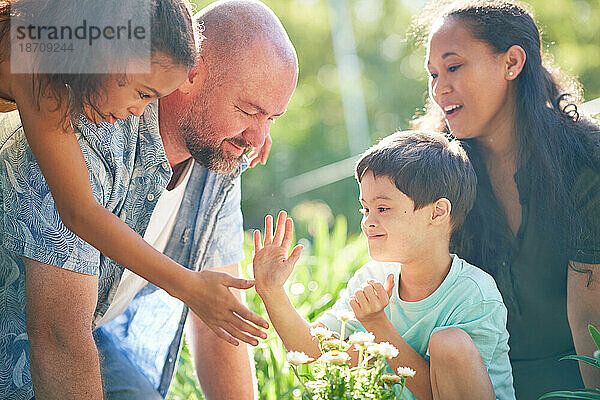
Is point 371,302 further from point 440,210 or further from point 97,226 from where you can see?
point 97,226

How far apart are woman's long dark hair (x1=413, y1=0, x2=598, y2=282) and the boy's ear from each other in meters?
0.14

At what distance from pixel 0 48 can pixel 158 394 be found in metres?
1.04

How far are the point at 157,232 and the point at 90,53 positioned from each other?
599 mm

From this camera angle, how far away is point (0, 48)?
4.58 feet

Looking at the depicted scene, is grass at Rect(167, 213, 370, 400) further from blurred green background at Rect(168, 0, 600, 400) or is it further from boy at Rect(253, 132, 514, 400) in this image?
blurred green background at Rect(168, 0, 600, 400)

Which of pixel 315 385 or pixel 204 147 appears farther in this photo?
pixel 204 147

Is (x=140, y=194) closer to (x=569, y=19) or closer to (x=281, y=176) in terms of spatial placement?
(x=569, y=19)

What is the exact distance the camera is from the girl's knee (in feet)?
4.46

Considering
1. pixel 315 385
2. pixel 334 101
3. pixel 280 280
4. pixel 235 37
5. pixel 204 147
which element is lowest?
pixel 315 385

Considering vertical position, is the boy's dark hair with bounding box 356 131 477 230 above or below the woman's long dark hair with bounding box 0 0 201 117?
below

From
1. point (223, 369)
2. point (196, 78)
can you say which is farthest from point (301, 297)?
point (196, 78)

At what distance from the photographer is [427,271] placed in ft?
5.21

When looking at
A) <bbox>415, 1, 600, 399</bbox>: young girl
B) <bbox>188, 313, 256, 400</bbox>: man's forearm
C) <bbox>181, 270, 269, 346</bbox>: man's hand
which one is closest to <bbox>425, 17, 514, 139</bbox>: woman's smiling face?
<bbox>415, 1, 600, 399</bbox>: young girl

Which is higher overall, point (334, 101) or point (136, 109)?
point (334, 101)
